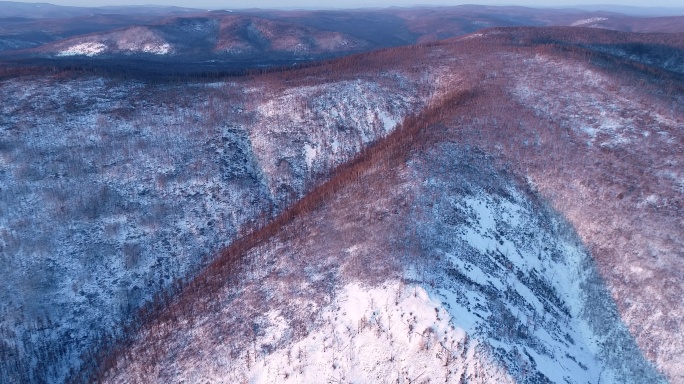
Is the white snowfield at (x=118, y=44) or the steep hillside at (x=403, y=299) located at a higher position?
the white snowfield at (x=118, y=44)

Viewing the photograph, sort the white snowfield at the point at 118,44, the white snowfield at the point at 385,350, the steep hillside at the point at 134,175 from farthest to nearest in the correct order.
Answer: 1. the white snowfield at the point at 118,44
2. the steep hillside at the point at 134,175
3. the white snowfield at the point at 385,350

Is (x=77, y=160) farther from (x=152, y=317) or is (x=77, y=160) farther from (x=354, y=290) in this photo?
(x=354, y=290)

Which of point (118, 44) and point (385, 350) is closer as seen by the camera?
point (385, 350)

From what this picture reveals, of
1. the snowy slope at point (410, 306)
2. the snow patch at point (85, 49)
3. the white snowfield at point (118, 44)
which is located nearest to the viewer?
the snowy slope at point (410, 306)

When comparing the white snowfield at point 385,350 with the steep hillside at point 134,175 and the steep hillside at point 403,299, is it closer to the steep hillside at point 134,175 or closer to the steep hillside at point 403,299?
the steep hillside at point 403,299

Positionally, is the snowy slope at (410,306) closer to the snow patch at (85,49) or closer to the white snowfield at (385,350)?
the white snowfield at (385,350)

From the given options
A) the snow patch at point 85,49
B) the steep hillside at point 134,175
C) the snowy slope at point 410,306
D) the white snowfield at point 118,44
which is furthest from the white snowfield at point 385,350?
the snow patch at point 85,49

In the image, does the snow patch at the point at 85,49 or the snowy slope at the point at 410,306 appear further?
the snow patch at the point at 85,49

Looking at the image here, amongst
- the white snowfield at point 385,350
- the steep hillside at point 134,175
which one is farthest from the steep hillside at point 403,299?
the steep hillside at point 134,175

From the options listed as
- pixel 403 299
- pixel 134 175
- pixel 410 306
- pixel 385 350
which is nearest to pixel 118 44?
pixel 134 175

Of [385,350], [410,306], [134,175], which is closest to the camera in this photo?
[385,350]

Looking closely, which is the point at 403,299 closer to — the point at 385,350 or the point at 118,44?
the point at 385,350

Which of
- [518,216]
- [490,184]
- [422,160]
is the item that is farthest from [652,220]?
[422,160]
